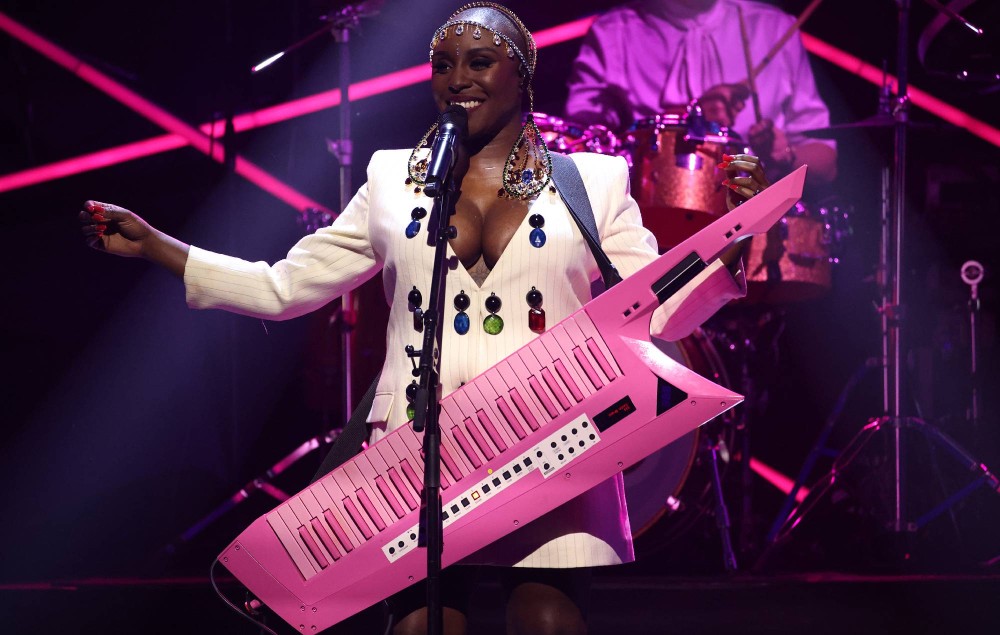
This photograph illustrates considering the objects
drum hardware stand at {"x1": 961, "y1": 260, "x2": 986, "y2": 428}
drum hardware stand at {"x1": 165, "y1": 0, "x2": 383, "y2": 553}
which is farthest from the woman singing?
drum hardware stand at {"x1": 961, "y1": 260, "x2": 986, "y2": 428}

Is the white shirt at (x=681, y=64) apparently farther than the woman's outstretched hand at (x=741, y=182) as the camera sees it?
Yes

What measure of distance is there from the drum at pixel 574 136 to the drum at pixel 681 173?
114mm

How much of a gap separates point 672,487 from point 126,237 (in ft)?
10.2

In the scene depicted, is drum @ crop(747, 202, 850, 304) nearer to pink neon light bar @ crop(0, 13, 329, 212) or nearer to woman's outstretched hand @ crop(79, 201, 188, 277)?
pink neon light bar @ crop(0, 13, 329, 212)

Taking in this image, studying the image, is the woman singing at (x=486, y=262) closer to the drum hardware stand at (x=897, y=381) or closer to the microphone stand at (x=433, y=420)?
the microphone stand at (x=433, y=420)

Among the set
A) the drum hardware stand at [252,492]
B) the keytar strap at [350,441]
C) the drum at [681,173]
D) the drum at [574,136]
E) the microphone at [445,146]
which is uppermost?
the microphone at [445,146]

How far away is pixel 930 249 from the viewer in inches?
241

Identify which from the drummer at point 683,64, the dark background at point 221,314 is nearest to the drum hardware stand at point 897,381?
the dark background at point 221,314

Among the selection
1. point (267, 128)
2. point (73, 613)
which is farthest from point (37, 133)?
point (73, 613)

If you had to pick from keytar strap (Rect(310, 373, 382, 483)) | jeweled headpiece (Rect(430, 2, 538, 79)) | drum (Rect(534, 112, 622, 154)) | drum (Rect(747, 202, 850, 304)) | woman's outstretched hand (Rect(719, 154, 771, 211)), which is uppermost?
jeweled headpiece (Rect(430, 2, 538, 79))

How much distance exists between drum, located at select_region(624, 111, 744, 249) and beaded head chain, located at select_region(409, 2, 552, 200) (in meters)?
2.20

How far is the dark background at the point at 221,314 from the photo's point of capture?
5707 millimetres

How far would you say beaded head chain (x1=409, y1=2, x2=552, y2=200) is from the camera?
250 centimetres

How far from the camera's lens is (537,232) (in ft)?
8.02
